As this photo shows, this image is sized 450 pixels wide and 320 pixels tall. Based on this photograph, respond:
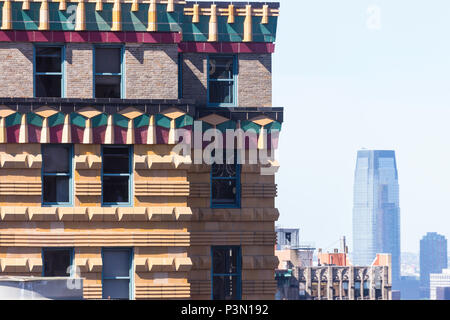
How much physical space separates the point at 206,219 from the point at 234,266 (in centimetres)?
198

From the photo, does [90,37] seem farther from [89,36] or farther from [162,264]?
[162,264]

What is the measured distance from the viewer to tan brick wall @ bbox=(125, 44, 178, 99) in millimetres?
33781

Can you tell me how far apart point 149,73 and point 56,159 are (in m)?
4.07

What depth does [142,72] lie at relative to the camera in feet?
111

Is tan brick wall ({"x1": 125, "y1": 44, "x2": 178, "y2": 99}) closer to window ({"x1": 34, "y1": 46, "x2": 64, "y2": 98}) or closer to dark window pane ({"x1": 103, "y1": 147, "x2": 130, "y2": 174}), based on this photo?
dark window pane ({"x1": 103, "y1": 147, "x2": 130, "y2": 174})

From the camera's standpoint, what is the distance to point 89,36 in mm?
33594

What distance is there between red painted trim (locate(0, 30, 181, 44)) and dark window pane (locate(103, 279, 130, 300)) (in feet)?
25.4

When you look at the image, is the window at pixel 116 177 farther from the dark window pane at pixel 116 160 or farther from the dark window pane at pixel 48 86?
the dark window pane at pixel 48 86

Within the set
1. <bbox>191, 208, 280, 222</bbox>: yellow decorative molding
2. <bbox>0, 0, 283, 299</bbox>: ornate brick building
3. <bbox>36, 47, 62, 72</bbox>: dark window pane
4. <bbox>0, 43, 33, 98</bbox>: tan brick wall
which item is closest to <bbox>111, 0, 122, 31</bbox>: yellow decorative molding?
<bbox>0, 0, 283, 299</bbox>: ornate brick building

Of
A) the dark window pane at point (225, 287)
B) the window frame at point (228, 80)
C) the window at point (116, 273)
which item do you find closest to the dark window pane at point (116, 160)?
the window at point (116, 273)

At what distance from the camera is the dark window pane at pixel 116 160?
1320 inches

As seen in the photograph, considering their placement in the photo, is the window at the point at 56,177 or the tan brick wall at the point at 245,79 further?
the tan brick wall at the point at 245,79
